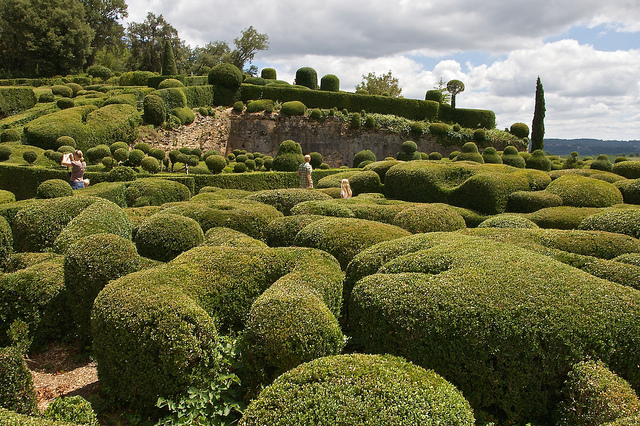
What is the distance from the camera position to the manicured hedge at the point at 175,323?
432cm

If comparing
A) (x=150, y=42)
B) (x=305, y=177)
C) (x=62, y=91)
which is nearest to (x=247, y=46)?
(x=150, y=42)

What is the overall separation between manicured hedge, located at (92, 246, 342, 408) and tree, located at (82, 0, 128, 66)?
5360 centimetres

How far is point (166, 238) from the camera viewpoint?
704 centimetres

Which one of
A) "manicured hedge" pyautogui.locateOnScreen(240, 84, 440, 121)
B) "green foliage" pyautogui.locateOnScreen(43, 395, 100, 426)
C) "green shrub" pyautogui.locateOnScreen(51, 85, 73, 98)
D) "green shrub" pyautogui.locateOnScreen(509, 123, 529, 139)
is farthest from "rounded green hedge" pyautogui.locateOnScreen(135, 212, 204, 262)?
"green shrub" pyautogui.locateOnScreen(509, 123, 529, 139)

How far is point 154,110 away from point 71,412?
26.5 m

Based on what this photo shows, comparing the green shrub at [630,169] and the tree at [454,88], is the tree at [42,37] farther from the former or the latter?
the green shrub at [630,169]

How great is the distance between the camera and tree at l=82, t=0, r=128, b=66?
50.7m

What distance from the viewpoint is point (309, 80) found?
43.2m

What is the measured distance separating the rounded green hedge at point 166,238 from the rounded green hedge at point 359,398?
4017mm

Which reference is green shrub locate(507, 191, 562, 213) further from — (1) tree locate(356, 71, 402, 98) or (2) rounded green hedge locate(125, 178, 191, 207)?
(1) tree locate(356, 71, 402, 98)

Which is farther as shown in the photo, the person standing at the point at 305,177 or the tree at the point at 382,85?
the tree at the point at 382,85

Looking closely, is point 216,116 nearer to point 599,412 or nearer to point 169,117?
point 169,117

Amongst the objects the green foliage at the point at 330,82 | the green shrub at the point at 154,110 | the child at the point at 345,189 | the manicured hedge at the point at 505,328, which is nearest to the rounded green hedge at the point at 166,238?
the manicured hedge at the point at 505,328

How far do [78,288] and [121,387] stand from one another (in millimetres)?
1861
